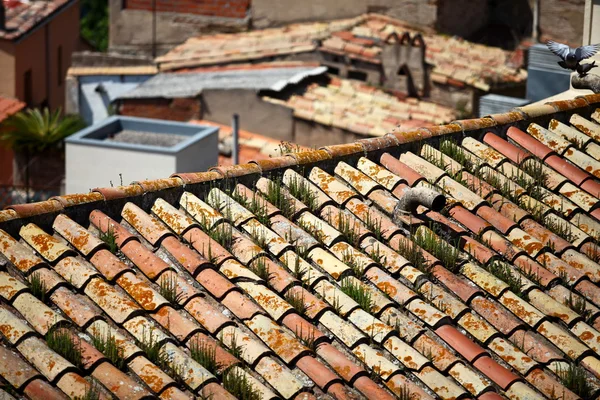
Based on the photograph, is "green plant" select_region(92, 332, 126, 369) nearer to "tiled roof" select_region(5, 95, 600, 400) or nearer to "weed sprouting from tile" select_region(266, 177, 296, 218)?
"tiled roof" select_region(5, 95, 600, 400)

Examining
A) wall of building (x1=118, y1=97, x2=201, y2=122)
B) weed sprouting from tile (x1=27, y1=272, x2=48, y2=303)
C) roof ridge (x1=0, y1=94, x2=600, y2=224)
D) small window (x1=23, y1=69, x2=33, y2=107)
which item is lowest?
small window (x1=23, y1=69, x2=33, y2=107)

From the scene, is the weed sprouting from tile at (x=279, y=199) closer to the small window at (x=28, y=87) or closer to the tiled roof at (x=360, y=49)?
the tiled roof at (x=360, y=49)

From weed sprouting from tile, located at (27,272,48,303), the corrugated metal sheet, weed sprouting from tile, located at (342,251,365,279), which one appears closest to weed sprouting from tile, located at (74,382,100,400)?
weed sprouting from tile, located at (27,272,48,303)

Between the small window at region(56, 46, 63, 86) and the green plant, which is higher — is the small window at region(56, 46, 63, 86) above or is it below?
below

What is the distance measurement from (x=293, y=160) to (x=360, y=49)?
15401mm

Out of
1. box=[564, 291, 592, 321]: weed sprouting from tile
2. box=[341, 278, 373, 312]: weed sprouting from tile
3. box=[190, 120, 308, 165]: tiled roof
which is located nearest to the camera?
box=[341, 278, 373, 312]: weed sprouting from tile

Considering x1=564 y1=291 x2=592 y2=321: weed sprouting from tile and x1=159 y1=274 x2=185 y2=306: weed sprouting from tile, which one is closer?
x1=159 y1=274 x2=185 y2=306: weed sprouting from tile

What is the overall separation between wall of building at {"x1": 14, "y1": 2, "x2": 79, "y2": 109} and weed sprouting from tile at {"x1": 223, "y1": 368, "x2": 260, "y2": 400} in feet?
87.7

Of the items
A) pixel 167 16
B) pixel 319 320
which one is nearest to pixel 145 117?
pixel 167 16

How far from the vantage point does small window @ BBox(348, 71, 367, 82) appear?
76.7ft

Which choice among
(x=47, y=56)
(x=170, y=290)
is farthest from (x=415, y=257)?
(x=47, y=56)

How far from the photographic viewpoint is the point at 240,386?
614 centimetres

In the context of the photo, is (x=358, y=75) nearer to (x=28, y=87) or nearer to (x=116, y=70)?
(x=116, y=70)

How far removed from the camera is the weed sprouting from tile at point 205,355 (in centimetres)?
631
